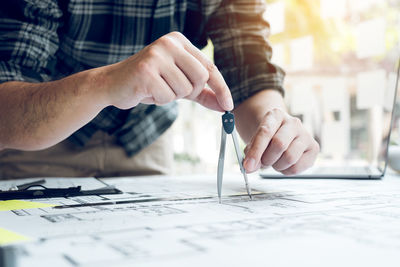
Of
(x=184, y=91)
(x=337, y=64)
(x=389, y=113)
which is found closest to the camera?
(x=184, y=91)

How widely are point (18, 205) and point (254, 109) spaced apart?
A: 2.01 ft

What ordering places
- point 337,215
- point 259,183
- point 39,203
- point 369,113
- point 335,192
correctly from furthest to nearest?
1. point 369,113
2. point 259,183
3. point 335,192
4. point 39,203
5. point 337,215

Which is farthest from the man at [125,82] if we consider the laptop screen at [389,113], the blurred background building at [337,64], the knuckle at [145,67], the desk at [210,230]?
the blurred background building at [337,64]

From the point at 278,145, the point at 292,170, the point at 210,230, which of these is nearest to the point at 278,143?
the point at 278,145

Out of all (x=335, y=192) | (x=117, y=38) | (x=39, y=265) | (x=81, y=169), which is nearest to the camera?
(x=39, y=265)

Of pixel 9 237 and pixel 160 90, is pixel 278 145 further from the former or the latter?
pixel 9 237

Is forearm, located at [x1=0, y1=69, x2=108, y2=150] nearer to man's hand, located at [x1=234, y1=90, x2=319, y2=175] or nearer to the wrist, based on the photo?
the wrist

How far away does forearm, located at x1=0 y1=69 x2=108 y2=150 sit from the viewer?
2.38 feet

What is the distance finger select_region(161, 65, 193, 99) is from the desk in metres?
0.18

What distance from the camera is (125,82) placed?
68cm

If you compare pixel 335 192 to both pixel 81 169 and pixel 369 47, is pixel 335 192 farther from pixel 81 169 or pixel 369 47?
pixel 369 47

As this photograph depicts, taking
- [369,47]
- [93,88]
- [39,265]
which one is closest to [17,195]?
[93,88]

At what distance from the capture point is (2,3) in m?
0.93

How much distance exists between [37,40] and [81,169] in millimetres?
456
